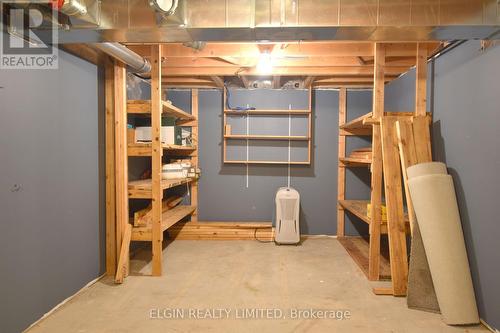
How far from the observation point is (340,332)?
1873 millimetres

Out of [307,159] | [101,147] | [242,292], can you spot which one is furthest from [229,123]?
[242,292]

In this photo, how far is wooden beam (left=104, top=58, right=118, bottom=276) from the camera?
8.66ft

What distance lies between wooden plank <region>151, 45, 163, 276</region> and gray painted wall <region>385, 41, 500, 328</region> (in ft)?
8.53

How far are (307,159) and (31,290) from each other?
3343mm

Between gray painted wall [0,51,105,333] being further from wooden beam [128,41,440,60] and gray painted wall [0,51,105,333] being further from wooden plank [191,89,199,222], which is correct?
wooden plank [191,89,199,222]

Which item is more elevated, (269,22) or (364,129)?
(269,22)

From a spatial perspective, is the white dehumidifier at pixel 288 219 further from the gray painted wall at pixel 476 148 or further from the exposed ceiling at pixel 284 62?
the gray painted wall at pixel 476 148

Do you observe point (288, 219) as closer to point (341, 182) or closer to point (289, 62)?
point (341, 182)

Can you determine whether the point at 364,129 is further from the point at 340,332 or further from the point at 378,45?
the point at 340,332

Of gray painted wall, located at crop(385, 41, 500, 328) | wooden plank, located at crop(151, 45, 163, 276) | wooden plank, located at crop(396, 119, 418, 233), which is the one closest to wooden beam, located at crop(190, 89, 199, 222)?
wooden plank, located at crop(151, 45, 163, 276)

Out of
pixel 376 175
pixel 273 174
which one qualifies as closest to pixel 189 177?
pixel 273 174

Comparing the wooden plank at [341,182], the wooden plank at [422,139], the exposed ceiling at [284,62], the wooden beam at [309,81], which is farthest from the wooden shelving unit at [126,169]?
the wooden plank at [341,182]

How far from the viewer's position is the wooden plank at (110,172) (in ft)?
8.66

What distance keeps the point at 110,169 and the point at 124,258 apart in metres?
0.86
